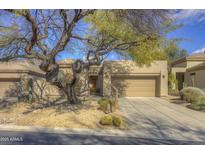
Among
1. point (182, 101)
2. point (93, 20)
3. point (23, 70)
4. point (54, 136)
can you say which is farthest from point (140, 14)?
point (23, 70)

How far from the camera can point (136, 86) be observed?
2259cm

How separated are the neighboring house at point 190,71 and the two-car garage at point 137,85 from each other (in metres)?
4.69

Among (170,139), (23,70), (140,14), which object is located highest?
(140,14)

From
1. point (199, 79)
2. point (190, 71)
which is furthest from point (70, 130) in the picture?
point (190, 71)

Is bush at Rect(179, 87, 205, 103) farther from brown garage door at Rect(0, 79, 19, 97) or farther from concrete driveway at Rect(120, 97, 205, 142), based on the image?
brown garage door at Rect(0, 79, 19, 97)

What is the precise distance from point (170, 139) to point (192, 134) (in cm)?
139

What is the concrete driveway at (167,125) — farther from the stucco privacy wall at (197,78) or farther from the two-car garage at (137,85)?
the stucco privacy wall at (197,78)

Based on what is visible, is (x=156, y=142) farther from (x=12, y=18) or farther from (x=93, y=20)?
(x=12, y=18)

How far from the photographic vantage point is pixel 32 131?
29.8 feet

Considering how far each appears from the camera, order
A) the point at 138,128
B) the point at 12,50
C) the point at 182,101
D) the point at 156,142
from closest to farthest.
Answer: the point at 156,142 < the point at 138,128 < the point at 12,50 < the point at 182,101

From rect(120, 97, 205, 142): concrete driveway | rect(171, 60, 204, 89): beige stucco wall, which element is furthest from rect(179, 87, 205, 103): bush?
rect(171, 60, 204, 89): beige stucco wall

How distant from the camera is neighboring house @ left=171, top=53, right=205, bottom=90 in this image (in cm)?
2372

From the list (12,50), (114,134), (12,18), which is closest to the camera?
(114,134)

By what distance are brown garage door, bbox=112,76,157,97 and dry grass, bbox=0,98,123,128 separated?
9.05 meters
